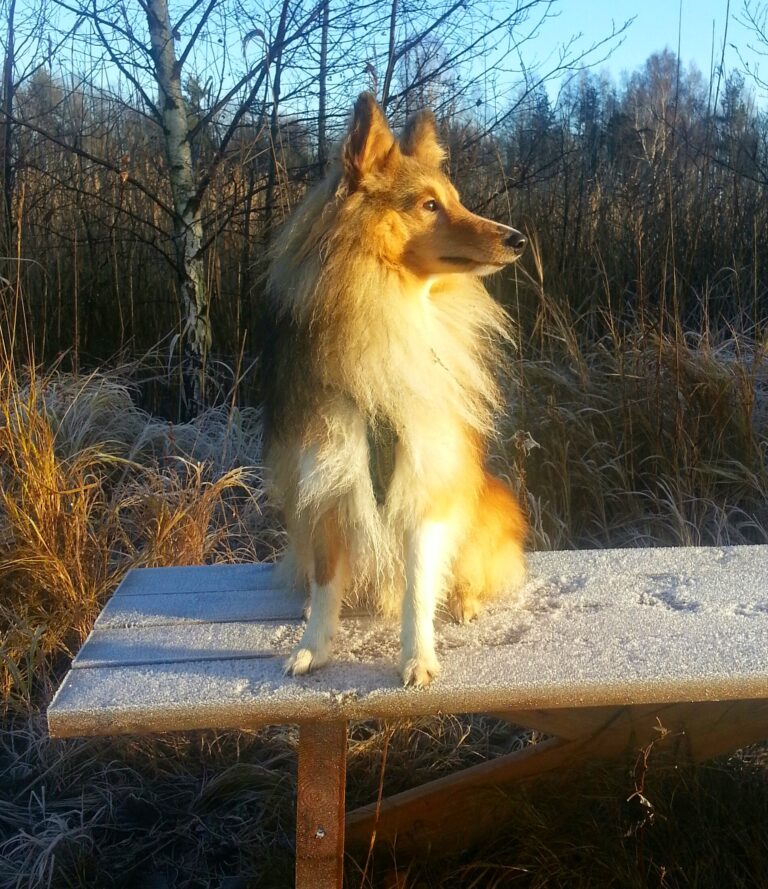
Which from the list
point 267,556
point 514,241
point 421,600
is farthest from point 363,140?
point 267,556

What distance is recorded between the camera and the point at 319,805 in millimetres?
1609

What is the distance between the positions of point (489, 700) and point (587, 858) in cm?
72

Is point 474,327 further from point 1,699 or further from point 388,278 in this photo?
point 1,699

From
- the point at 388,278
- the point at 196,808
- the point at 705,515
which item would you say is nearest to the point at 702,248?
the point at 705,515

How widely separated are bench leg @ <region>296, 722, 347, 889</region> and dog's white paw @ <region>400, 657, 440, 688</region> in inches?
6.1

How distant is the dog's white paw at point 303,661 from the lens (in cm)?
171

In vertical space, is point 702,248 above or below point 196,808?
above

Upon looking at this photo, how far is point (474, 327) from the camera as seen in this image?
202 cm

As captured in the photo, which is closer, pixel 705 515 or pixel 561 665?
pixel 561 665

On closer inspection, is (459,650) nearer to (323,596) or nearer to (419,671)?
(419,671)

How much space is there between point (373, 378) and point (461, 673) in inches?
24.5

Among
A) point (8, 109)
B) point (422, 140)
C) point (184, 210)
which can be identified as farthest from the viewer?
point (8, 109)

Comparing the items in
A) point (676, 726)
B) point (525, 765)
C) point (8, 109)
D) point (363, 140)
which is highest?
point (8, 109)

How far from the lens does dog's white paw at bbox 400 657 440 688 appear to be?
164 cm
